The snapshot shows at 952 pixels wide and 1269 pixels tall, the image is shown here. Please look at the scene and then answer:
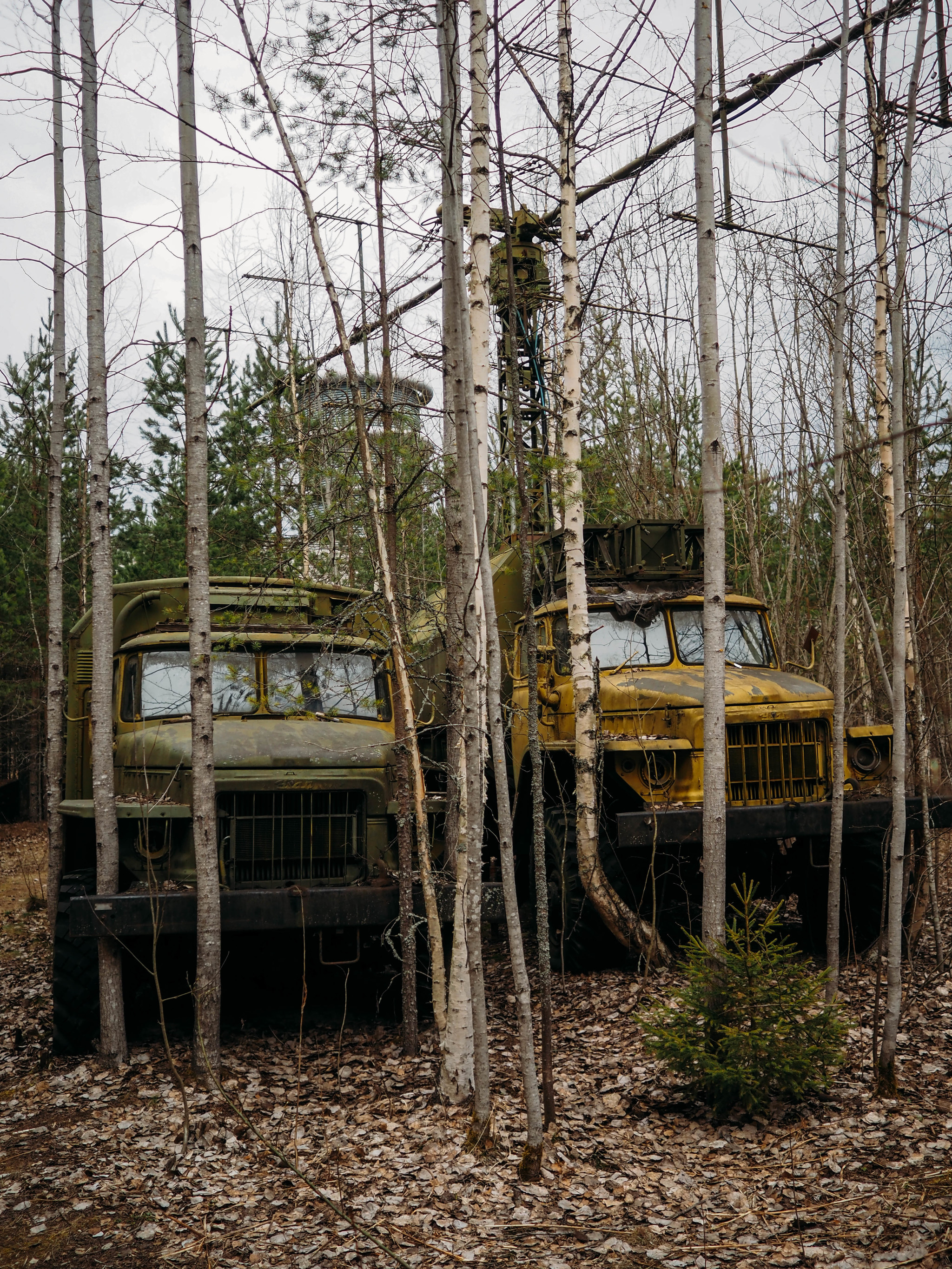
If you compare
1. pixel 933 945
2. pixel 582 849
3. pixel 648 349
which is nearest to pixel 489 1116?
pixel 582 849

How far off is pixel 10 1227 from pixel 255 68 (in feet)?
19.9

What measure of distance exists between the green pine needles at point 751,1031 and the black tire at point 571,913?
229 cm

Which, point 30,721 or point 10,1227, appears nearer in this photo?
point 10,1227

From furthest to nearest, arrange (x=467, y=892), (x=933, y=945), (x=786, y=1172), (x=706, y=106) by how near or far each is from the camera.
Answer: (x=933, y=945)
(x=706, y=106)
(x=467, y=892)
(x=786, y=1172)

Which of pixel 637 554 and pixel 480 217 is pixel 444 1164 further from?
pixel 637 554

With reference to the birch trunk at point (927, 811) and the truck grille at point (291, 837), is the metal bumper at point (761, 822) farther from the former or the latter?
the truck grille at point (291, 837)

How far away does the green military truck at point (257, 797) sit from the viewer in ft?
18.8

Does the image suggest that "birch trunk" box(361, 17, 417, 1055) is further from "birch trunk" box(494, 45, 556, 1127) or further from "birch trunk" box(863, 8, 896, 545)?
"birch trunk" box(863, 8, 896, 545)

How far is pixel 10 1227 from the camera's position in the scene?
3.99 meters

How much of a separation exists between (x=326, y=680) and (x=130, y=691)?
1328 mm

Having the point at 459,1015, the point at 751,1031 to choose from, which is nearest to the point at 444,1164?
the point at 459,1015

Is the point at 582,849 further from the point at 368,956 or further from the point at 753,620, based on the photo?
the point at 753,620

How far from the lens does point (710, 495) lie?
515 centimetres

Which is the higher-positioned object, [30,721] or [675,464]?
[675,464]
